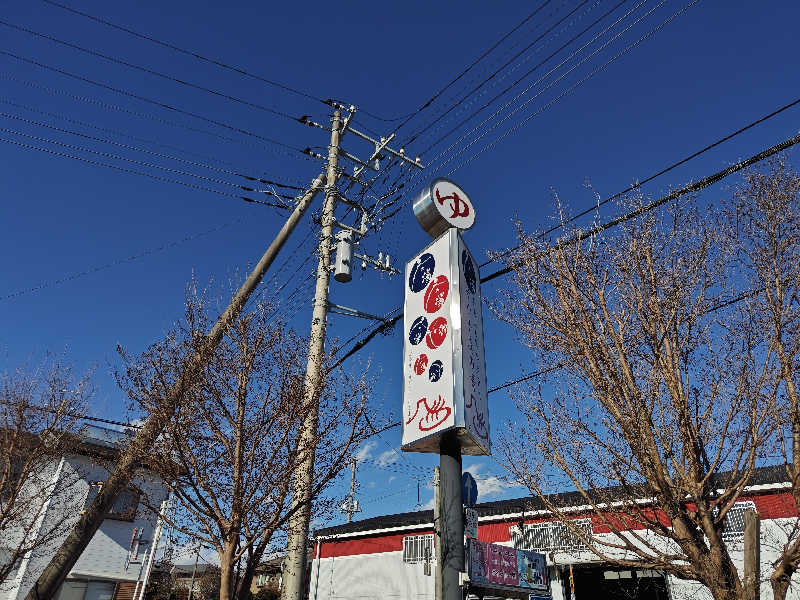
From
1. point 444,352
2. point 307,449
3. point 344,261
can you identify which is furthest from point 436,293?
point 344,261

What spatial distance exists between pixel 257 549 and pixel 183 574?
54.4 meters

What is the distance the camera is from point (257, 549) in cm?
805

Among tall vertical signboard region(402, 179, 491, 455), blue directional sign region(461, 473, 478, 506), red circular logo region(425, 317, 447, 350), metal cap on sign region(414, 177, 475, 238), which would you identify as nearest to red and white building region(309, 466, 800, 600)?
blue directional sign region(461, 473, 478, 506)

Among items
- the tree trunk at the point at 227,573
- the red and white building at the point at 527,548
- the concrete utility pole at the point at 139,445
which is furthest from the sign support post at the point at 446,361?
the red and white building at the point at 527,548

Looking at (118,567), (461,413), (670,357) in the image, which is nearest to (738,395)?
(670,357)

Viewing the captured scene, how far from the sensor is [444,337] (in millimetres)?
5695

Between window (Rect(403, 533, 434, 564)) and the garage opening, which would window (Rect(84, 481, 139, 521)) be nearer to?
window (Rect(403, 533, 434, 564))

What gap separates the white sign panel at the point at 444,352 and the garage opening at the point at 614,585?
54.0 ft

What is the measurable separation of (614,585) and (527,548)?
5589 mm

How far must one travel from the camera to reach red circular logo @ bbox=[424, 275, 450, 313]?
600 cm

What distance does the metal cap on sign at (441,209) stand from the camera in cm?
647

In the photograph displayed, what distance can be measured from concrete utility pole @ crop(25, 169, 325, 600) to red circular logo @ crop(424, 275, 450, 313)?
4.99 meters

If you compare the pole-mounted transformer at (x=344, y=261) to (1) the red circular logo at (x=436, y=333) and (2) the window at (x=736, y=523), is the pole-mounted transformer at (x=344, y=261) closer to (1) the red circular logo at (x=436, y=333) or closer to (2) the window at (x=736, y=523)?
(1) the red circular logo at (x=436, y=333)

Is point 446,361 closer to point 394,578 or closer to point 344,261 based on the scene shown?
point 344,261
